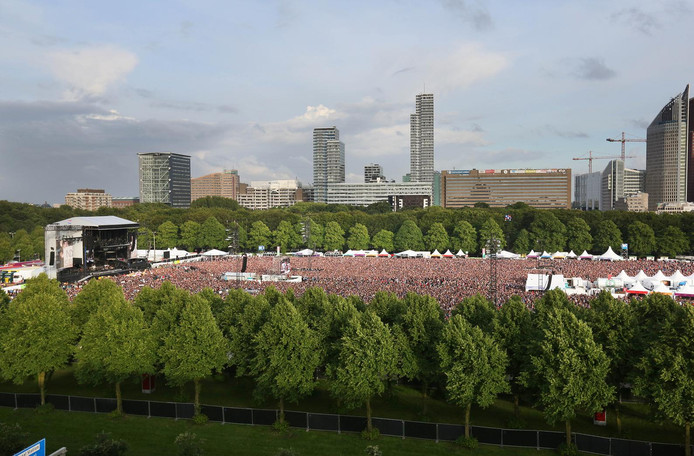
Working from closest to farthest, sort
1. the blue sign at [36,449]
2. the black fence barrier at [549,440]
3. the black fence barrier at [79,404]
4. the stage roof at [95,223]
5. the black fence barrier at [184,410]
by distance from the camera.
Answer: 1. the blue sign at [36,449]
2. the black fence barrier at [549,440]
3. the black fence barrier at [184,410]
4. the black fence barrier at [79,404]
5. the stage roof at [95,223]

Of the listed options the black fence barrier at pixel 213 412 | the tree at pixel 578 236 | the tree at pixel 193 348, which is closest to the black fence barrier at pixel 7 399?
the tree at pixel 193 348

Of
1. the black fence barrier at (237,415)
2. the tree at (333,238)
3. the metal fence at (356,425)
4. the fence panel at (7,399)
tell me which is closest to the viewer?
the metal fence at (356,425)

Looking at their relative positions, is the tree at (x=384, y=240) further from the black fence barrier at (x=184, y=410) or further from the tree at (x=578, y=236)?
the black fence barrier at (x=184, y=410)

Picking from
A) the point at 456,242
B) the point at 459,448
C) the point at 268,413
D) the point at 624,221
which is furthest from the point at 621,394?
the point at 624,221

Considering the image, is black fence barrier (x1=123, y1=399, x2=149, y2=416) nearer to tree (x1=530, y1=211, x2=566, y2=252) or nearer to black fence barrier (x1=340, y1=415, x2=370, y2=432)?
black fence barrier (x1=340, y1=415, x2=370, y2=432)

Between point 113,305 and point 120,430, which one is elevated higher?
point 113,305

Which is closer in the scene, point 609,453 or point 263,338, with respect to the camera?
point 609,453

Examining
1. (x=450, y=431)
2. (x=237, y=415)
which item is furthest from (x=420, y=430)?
(x=237, y=415)

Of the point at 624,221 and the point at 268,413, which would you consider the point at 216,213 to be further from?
the point at 268,413
